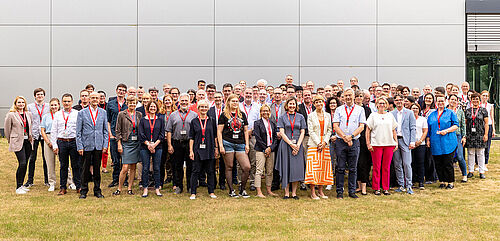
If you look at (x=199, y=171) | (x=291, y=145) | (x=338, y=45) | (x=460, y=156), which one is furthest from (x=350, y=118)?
(x=338, y=45)

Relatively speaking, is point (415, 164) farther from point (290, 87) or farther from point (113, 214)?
point (113, 214)

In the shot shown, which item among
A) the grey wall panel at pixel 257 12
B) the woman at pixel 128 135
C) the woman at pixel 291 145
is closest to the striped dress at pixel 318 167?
the woman at pixel 291 145

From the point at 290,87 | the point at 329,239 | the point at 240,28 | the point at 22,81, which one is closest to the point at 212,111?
the point at 290,87

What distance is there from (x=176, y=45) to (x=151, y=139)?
721 cm

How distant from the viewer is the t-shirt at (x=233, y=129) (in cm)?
774

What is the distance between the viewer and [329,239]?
5.30 metres

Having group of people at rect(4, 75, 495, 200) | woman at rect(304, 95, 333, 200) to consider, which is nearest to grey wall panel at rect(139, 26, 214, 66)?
group of people at rect(4, 75, 495, 200)

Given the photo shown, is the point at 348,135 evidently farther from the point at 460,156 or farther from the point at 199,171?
the point at 460,156

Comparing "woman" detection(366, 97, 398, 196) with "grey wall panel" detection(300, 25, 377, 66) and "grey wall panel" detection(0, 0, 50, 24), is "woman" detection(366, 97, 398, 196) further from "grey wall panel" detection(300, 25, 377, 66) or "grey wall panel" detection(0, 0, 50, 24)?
"grey wall panel" detection(0, 0, 50, 24)

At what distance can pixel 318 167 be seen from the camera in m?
7.73

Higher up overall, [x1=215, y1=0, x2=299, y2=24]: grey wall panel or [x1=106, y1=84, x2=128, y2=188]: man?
[x1=215, y1=0, x2=299, y2=24]: grey wall panel

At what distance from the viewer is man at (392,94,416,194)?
8.16 m

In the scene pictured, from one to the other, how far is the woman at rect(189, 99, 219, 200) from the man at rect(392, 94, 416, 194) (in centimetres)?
341

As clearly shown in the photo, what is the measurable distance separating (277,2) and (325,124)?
7.76m
